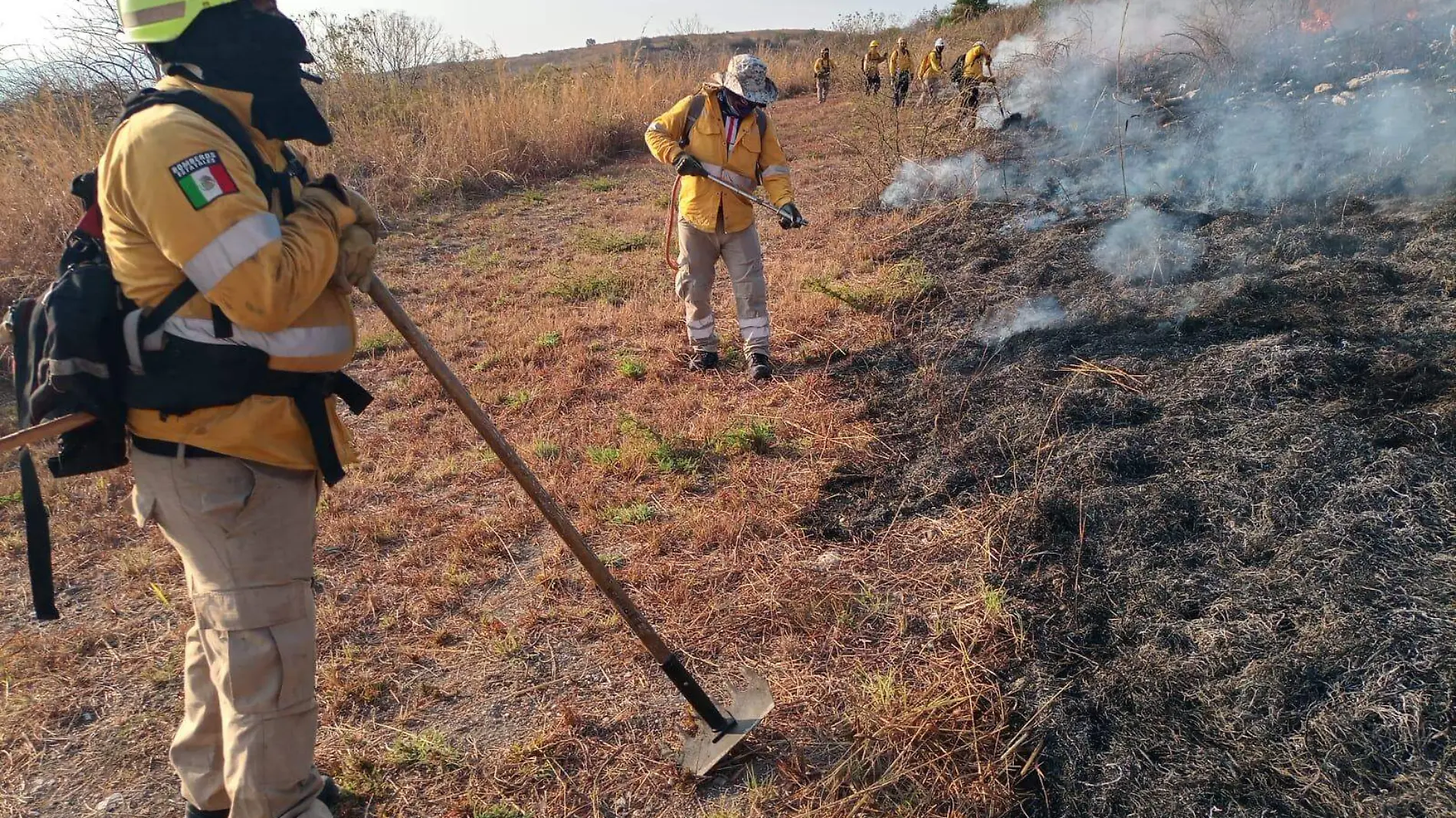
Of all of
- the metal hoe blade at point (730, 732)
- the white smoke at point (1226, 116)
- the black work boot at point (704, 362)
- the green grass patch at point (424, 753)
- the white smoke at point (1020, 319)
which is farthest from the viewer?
the white smoke at point (1226, 116)

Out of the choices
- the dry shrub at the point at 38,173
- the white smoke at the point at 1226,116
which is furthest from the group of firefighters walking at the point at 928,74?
the dry shrub at the point at 38,173

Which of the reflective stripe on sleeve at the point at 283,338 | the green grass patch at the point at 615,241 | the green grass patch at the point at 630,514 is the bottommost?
the green grass patch at the point at 630,514

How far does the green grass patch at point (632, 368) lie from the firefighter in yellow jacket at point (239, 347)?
3.03 metres

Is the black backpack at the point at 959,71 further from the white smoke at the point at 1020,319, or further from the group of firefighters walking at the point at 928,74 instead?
the white smoke at the point at 1020,319

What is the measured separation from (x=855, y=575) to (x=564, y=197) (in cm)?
857

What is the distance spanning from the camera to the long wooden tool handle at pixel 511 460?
1.90m

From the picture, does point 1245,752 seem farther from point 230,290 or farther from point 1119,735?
point 230,290

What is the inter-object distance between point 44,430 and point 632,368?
3.53 metres

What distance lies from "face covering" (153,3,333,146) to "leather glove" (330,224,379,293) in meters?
0.23

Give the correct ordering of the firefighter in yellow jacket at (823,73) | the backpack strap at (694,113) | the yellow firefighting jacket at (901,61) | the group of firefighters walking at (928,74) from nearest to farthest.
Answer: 1. the backpack strap at (694,113)
2. the group of firefighters walking at (928,74)
3. the yellow firefighting jacket at (901,61)
4. the firefighter in yellow jacket at (823,73)

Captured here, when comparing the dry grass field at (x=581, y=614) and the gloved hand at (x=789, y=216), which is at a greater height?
the gloved hand at (x=789, y=216)

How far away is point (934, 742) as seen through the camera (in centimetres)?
220

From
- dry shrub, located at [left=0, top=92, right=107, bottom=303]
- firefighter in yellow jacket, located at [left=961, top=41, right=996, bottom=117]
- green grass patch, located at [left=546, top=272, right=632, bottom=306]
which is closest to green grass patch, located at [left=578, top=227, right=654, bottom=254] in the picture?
green grass patch, located at [left=546, top=272, right=632, bottom=306]

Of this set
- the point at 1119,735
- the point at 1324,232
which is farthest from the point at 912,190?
the point at 1119,735
